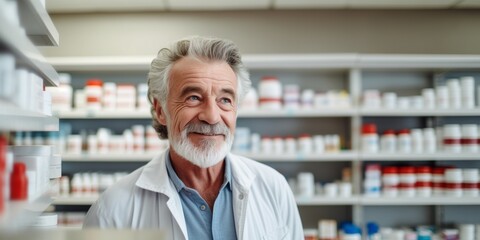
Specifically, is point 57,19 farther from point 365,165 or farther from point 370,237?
point 370,237

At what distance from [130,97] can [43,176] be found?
2.64 meters

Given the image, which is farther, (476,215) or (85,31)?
(85,31)

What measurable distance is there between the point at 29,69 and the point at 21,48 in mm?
146

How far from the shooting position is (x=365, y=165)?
3.66 metres

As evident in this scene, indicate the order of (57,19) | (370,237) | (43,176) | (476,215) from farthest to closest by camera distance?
1. (57,19)
2. (476,215)
3. (370,237)
4. (43,176)

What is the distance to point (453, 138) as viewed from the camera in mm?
3352

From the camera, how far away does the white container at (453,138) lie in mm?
3348

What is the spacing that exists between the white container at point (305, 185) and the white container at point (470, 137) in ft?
4.13

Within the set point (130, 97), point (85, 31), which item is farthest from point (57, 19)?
point (130, 97)

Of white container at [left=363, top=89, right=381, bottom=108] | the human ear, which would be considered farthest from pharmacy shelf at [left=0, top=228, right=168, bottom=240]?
white container at [left=363, top=89, right=381, bottom=108]

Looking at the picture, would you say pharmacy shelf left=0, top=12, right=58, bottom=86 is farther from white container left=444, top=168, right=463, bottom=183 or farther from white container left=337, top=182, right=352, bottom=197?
white container left=444, top=168, right=463, bottom=183

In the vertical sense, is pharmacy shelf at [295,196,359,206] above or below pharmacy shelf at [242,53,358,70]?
below

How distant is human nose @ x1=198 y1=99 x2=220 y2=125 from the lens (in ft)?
4.56

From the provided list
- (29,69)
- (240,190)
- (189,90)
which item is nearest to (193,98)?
(189,90)
